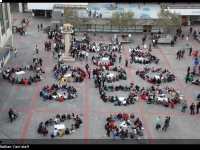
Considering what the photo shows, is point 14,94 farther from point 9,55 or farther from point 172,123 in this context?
point 172,123

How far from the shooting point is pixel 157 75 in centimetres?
3769

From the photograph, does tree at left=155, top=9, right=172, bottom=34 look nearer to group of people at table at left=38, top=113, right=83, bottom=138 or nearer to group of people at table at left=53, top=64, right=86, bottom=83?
group of people at table at left=53, top=64, right=86, bottom=83

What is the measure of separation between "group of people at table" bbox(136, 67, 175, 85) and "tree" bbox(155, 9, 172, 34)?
11.4 meters

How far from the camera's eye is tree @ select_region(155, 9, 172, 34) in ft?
155

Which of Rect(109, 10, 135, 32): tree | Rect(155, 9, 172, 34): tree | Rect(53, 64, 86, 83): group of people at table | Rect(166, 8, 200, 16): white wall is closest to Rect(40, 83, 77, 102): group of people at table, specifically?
Rect(53, 64, 86, 83): group of people at table

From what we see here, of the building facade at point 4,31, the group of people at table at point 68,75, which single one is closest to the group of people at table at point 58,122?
the group of people at table at point 68,75

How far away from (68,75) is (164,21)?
775 inches

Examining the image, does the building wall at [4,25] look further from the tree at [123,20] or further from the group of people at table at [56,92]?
the tree at [123,20]

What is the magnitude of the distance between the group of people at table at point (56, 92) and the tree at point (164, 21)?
21.4m

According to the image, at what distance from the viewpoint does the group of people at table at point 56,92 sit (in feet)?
103

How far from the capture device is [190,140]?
25812 mm

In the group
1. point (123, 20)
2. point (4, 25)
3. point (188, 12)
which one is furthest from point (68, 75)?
point (188, 12)

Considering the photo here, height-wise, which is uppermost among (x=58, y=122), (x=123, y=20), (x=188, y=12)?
(x=188, y=12)

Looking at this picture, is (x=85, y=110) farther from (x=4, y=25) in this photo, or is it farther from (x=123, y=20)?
(x=123, y=20)
